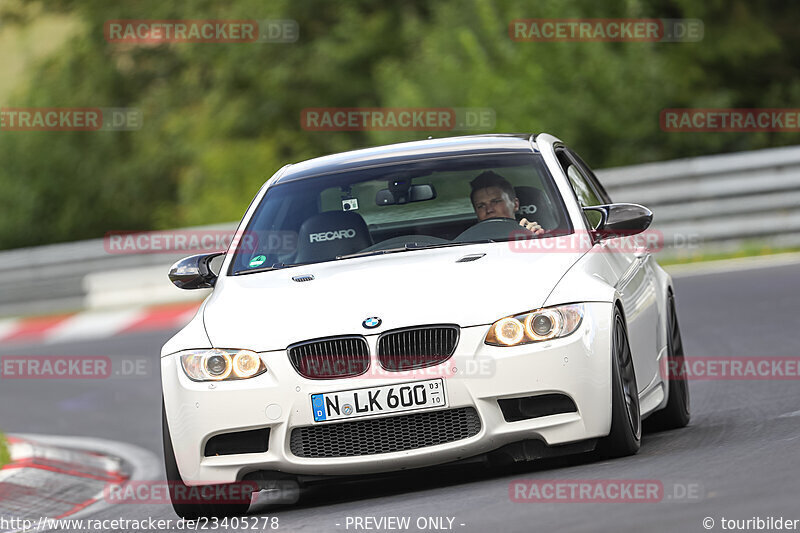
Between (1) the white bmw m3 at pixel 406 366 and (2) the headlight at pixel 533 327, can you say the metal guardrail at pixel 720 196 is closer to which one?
(1) the white bmw m3 at pixel 406 366

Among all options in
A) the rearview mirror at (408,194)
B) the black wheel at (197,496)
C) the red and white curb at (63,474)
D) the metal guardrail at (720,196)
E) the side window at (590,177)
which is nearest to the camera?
the black wheel at (197,496)

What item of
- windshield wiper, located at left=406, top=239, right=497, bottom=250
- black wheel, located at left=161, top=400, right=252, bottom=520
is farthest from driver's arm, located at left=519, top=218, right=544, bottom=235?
black wheel, located at left=161, top=400, right=252, bottom=520

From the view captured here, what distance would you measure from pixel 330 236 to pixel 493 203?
82cm

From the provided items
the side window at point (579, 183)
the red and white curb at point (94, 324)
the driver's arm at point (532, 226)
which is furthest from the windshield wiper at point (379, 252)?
the red and white curb at point (94, 324)

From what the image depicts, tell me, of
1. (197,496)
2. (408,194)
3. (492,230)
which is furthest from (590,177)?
(197,496)

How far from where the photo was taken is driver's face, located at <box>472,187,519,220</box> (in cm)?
783

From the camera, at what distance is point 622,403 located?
6.63 m

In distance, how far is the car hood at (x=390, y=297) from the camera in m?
6.52

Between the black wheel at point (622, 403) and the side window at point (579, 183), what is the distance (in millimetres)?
1171

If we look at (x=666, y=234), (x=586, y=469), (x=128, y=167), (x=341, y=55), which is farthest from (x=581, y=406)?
(x=128, y=167)

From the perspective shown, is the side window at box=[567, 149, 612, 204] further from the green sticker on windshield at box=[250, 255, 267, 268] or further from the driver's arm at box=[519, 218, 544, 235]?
the green sticker on windshield at box=[250, 255, 267, 268]

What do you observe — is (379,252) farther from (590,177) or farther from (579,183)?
(590,177)

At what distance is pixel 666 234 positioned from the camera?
18.4 meters

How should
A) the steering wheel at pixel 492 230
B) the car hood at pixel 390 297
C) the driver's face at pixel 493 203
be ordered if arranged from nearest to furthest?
the car hood at pixel 390 297, the steering wheel at pixel 492 230, the driver's face at pixel 493 203
